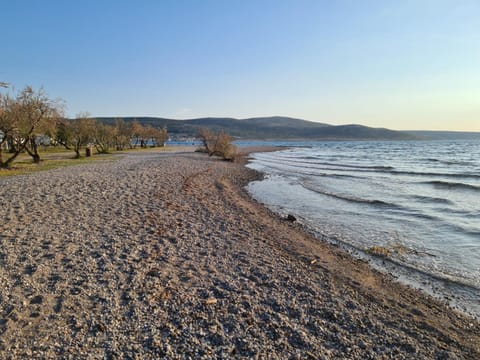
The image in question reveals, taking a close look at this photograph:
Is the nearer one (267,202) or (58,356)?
(58,356)

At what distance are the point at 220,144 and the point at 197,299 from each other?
41.4 m

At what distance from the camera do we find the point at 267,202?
15.5 meters

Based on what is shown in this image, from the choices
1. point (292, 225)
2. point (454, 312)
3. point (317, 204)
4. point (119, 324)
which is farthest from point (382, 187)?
point (119, 324)

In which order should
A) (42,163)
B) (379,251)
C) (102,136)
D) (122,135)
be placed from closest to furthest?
(379,251) < (42,163) < (102,136) < (122,135)

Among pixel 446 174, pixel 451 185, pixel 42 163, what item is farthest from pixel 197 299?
pixel 42 163

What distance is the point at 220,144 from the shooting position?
4581 cm

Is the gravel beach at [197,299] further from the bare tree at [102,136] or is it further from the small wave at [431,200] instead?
the bare tree at [102,136]

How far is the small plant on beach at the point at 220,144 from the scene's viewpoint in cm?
4410

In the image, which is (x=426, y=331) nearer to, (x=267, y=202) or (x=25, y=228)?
(x=25, y=228)

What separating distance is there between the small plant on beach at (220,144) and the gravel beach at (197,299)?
34446 millimetres

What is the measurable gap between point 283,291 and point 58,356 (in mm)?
3623

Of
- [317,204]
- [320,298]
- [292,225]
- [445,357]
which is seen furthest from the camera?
[317,204]

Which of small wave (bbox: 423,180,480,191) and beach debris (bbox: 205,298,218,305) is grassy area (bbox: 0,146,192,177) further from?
small wave (bbox: 423,180,480,191)

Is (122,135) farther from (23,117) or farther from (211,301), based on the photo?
(211,301)
